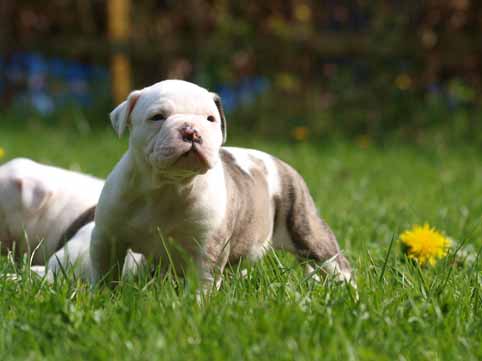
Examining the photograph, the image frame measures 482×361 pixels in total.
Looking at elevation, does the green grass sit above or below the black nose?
below

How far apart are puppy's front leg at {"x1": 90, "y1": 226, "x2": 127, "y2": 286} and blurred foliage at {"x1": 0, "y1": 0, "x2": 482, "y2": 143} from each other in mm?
5492

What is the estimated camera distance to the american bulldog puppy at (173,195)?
9.32ft

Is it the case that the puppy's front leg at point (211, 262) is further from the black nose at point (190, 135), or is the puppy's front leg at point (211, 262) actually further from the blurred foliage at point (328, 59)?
the blurred foliage at point (328, 59)

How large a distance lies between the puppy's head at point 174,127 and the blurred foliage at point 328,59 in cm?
549

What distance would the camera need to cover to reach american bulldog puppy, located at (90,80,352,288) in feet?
9.32

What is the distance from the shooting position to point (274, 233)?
3533 millimetres

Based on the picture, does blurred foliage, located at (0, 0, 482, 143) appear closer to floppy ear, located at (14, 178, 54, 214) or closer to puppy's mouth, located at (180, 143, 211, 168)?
floppy ear, located at (14, 178, 54, 214)

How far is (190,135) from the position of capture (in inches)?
110

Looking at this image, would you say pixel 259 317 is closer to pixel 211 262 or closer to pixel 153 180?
pixel 211 262

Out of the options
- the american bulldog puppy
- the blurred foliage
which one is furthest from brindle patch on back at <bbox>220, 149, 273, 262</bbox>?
the blurred foliage

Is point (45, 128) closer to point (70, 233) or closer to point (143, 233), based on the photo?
point (70, 233)

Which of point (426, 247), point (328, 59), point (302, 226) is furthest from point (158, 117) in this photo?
point (328, 59)

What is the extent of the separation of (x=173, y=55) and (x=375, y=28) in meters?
2.34

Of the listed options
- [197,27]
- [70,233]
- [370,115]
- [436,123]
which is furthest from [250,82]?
[70,233]
